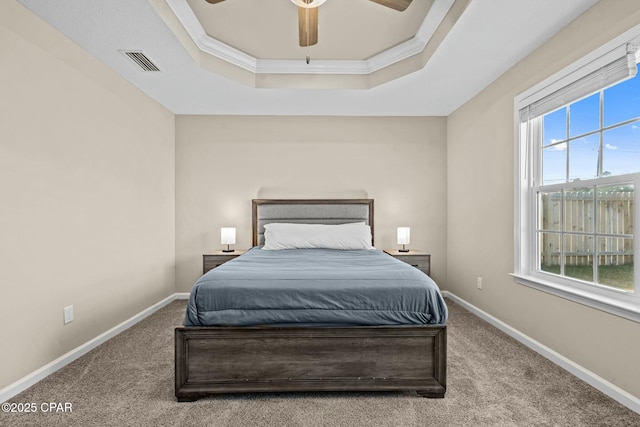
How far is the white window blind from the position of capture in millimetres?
1873

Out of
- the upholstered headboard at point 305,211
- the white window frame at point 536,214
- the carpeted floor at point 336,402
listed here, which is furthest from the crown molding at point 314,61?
the carpeted floor at point 336,402

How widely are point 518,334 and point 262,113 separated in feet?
12.3

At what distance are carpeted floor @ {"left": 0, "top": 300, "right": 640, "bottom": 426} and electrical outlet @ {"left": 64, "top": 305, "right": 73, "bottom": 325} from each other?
0.32 metres

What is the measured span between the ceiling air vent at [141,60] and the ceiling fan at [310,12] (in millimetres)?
1082

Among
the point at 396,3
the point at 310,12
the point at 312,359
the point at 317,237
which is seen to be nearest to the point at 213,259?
the point at 317,237

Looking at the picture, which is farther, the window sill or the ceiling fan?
the ceiling fan

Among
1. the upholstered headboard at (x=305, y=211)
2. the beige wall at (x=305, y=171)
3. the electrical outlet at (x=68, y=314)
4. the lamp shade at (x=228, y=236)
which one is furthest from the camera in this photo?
the beige wall at (x=305, y=171)

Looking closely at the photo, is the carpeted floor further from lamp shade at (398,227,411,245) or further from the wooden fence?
lamp shade at (398,227,411,245)

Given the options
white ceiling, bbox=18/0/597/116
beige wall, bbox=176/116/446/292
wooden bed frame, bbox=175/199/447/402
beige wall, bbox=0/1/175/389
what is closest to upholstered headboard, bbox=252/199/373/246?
beige wall, bbox=176/116/446/292

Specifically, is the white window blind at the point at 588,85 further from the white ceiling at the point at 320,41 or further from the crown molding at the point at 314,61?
the crown molding at the point at 314,61

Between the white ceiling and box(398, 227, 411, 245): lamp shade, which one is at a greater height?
the white ceiling

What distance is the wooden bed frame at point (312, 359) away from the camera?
189 cm

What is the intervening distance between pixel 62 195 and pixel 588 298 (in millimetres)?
3774

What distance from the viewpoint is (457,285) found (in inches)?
161
